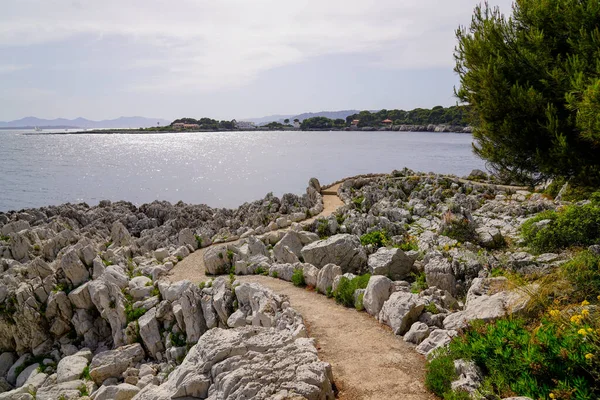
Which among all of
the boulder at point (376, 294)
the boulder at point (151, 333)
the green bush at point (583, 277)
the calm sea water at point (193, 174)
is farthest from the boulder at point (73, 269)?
the calm sea water at point (193, 174)

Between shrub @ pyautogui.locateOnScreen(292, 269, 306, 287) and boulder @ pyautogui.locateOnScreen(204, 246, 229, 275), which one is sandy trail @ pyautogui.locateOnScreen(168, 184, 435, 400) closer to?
shrub @ pyautogui.locateOnScreen(292, 269, 306, 287)

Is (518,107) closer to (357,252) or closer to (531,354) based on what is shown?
(357,252)

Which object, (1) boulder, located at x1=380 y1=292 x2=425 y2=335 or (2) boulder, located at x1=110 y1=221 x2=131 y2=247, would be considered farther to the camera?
(2) boulder, located at x1=110 y1=221 x2=131 y2=247

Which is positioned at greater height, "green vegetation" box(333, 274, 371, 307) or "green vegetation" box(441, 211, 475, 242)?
"green vegetation" box(441, 211, 475, 242)

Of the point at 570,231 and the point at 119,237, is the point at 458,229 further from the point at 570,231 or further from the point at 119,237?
the point at 119,237

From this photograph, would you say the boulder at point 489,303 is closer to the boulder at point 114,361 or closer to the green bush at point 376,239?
the green bush at point 376,239

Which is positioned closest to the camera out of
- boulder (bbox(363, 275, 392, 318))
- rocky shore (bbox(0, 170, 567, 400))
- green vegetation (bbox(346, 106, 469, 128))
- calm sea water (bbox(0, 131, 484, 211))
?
rocky shore (bbox(0, 170, 567, 400))

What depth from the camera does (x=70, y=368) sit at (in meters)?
17.1

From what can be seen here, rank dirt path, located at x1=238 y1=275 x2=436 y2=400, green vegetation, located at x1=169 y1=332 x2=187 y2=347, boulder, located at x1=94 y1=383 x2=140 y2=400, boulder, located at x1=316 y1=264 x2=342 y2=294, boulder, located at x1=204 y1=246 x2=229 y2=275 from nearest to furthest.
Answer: dirt path, located at x1=238 y1=275 x2=436 y2=400 → boulder, located at x1=94 y1=383 x2=140 y2=400 → boulder, located at x1=316 y1=264 x2=342 y2=294 → green vegetation, located at x1=169 y1=332 x2=187 y2=347 → boulder, located at x1=204 y1=246 x2=229 y2=275

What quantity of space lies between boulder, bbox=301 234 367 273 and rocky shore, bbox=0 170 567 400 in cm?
5

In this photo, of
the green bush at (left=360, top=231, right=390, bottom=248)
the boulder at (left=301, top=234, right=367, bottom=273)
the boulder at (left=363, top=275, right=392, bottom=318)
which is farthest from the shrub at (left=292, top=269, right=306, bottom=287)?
the green bush at (left=360, top=231, right=390, bottom=248)

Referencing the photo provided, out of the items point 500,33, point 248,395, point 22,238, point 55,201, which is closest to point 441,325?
point 248,395

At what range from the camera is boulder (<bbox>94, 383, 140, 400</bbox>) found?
1348cm

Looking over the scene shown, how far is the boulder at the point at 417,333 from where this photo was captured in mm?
11750
